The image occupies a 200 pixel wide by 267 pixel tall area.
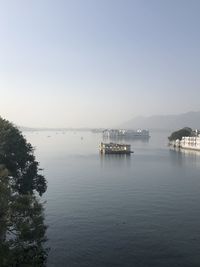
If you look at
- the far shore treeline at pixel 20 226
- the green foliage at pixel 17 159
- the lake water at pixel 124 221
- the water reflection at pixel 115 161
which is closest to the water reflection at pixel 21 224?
the far shore treeline at pixel 20 226

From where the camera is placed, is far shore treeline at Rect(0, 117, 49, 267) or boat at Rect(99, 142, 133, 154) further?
boat at Rect(99, 142, 133, 154)

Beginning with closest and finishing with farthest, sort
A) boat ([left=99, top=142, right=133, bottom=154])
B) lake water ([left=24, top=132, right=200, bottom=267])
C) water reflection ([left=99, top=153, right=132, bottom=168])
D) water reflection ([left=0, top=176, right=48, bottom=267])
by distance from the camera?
water reflection ([left=0, top=176, right=48, bottom=267]) < lake water ([left=24, top=132, right=200, bottom=267]) < water reflection ([left=99, top=153, right=132, bottom=168]) < boat ([left=99, top=142, right=133, bottom=154])

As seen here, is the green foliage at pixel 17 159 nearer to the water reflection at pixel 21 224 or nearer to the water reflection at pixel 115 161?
the water reflection at pixel 21 224

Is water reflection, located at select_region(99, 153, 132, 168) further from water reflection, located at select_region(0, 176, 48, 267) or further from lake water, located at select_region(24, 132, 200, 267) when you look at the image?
water reflection, located at select_region(0, 176, 48, 267)

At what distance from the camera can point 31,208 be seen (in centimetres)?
2816

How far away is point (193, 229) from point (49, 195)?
3249 centimetres

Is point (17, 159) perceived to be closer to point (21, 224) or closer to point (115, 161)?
point (21, 224)

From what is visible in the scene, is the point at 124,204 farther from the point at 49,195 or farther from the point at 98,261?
the point at 98,261

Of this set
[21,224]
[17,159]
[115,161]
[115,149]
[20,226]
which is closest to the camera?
[20,226]

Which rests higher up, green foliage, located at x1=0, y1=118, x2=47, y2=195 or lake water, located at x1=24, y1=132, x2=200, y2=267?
green foliage, located at x1=0, y1=118, x2=47, y2=195

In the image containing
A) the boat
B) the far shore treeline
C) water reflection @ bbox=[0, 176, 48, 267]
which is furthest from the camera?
the boat

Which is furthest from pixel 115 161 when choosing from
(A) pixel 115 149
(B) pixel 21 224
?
(B) pixel 21 224

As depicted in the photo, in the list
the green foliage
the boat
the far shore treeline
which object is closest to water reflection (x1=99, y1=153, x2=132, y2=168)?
the boat

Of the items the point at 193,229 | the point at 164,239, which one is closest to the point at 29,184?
the point at 164,239
